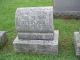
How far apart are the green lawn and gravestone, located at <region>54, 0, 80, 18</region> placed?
0.21m

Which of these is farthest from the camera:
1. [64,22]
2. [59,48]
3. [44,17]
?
[64,22]

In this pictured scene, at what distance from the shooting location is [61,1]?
690 centimetres

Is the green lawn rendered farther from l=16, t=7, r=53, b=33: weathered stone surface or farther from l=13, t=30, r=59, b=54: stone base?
l=16, t=7, r=53, b=33: weathered stone surface

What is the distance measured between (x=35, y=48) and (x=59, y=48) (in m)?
0.58

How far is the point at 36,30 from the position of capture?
4.83 metres

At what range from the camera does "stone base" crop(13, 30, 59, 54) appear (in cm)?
479

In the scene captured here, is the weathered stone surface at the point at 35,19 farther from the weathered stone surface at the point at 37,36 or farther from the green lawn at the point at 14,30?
the green lawn at the point at 14,30

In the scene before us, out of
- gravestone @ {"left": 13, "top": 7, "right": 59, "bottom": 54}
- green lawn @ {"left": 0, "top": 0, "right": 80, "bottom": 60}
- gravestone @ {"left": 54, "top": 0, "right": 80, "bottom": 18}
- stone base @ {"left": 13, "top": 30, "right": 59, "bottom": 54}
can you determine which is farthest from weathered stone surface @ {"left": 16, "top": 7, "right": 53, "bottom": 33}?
gravestone @ {"left": 54, "top": 0, "right": 80, "bottom": 18}

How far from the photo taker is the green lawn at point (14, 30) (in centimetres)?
478

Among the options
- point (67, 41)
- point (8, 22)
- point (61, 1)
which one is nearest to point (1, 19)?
point (8, 22)

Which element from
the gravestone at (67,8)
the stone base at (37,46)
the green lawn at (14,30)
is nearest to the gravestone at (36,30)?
the stone base at (37,46)

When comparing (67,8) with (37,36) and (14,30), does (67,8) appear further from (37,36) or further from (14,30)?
(37,36)

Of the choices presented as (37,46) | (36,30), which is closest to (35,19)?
(36,30)

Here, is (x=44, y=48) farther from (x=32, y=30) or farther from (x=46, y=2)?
→ (x=46, y=2)
